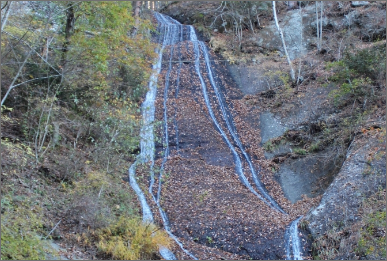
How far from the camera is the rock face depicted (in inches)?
423

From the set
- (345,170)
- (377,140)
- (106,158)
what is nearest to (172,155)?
(106,158)

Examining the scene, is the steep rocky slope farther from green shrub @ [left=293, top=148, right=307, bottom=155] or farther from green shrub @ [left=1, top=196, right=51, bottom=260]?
green shrub @ [left=1, top=196, right=51, bottom=260]

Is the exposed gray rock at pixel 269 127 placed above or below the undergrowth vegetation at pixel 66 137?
below

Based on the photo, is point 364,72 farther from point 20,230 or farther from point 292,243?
point 20,230

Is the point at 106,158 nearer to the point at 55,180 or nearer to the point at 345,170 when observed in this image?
the point at 55,180

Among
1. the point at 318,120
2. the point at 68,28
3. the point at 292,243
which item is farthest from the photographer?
the point at 318,120

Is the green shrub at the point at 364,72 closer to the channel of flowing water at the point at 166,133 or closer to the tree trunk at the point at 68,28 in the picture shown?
the channel of flowing water at the point at 166,133

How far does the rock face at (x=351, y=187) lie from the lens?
423 inches

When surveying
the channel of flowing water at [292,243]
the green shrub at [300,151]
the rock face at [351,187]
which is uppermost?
the rock face at [351,187]

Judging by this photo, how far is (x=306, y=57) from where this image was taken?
2383 cm

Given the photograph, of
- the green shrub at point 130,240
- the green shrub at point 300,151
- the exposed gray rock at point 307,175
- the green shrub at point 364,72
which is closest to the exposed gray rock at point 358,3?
the green shrub at point 364,72

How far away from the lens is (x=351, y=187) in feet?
37.5

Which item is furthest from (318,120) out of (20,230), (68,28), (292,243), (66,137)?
(20,230)

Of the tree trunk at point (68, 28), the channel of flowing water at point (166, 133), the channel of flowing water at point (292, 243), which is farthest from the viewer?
the tree trunk at point (68, 28)
